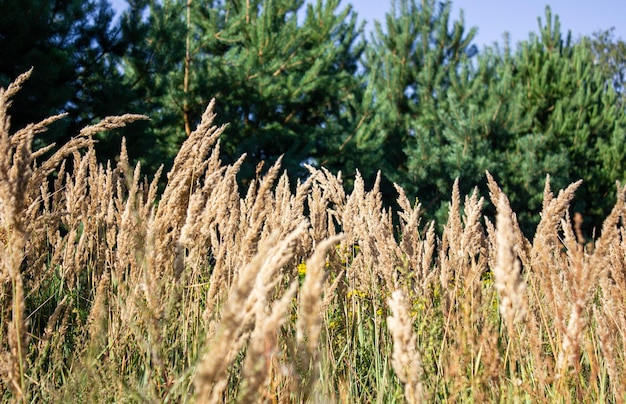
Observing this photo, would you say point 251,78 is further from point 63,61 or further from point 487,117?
point 487,117

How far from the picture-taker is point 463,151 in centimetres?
1051

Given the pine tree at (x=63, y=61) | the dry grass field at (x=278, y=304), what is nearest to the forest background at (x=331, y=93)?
the pine tree at (x=63, y=61)

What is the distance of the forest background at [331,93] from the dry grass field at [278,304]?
172 inches

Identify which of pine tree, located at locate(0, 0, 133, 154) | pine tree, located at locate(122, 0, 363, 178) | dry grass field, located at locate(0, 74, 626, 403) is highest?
pine tree, located at locate(122, 0, 363, 178)

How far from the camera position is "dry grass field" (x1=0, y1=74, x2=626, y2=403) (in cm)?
83

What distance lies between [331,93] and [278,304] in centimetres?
1009

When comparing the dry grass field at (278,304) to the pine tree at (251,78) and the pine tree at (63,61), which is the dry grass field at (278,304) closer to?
the pine tree at (63,61)

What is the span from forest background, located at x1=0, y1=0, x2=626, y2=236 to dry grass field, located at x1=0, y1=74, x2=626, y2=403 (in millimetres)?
4377

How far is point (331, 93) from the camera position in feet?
34.6

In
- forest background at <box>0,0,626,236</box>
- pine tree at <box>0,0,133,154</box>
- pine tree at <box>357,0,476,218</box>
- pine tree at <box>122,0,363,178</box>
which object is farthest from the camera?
pine tree at <box>357,0,476,218</box>

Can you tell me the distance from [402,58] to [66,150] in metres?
11.3

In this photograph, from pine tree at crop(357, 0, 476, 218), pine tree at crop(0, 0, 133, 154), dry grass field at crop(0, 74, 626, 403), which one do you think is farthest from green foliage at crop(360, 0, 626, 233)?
dry grass field at crop(0, 74, 626, 403)

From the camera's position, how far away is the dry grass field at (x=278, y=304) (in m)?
0.83

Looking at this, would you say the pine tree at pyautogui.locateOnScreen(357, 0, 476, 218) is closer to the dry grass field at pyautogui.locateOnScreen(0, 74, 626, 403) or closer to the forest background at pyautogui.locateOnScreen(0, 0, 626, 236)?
the forest background at pyautogui.locateOnScreen(0, 0, 626, 236)
